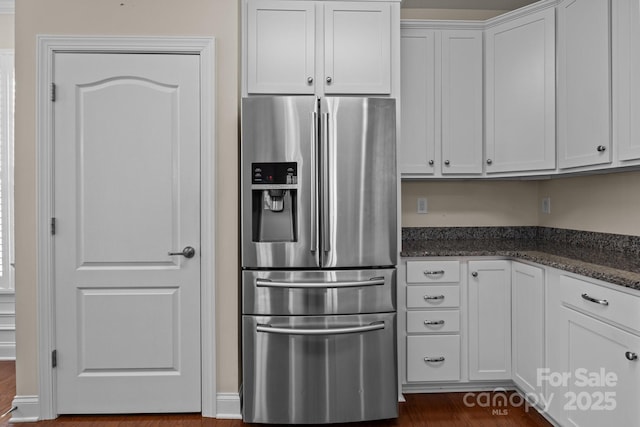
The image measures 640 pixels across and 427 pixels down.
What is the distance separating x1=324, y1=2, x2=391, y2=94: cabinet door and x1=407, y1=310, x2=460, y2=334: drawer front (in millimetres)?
1368

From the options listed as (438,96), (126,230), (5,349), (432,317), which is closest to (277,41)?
(438,96)

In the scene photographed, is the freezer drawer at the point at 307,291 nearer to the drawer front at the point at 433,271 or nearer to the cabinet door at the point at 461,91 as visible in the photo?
the drawer front at the point at 433,271

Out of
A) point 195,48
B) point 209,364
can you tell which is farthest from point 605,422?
point 195,48

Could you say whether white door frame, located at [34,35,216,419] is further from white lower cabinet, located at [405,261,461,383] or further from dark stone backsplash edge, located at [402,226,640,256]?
dark stone backsplash edge, located at [402,226,640,256]

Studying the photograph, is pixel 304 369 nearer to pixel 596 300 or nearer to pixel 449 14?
pixel 596 300

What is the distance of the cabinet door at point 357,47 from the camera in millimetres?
2383

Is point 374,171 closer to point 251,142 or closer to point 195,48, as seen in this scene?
point 251,142

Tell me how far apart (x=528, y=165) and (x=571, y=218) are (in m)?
0.54

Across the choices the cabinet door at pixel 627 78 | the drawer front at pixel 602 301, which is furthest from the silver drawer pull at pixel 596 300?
the cabinet door at pixel 627 78

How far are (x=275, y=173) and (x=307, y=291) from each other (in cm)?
64

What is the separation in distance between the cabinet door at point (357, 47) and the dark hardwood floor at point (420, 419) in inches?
74.0

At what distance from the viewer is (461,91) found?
2.76m

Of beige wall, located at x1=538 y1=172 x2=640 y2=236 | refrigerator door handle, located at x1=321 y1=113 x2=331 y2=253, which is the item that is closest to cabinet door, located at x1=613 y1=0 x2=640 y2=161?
beige wall, located at x1=538 y1=172 x2=640 y2=236

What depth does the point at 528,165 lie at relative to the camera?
102 inches
